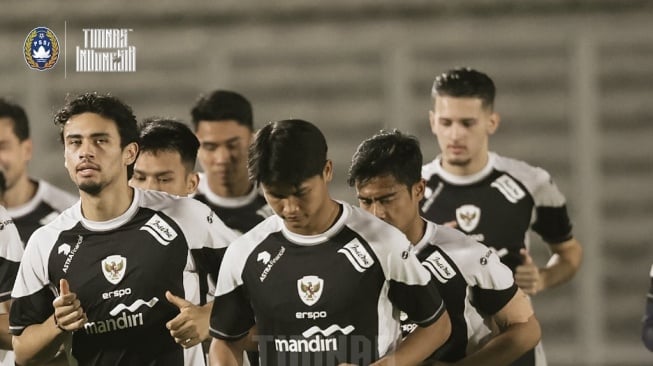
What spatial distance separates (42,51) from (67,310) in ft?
8.20

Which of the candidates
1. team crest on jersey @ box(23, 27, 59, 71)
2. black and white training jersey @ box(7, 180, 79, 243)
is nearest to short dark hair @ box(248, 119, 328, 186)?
team crest on jersey @ box(23, 27, 59, 71)

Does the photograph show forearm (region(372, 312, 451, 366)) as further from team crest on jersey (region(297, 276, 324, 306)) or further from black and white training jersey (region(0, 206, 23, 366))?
black and white training jersey (region(0, 206, 23, 366))

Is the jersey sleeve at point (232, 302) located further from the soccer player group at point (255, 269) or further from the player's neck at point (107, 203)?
the player's neck at point (107, 203)

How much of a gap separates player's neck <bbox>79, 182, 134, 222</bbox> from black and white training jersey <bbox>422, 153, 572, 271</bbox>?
178 centimetres

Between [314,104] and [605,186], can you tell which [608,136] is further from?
[314,104]

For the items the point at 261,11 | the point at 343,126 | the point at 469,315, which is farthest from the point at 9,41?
the point at 469,315

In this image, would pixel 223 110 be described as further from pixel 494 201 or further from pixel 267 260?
pixel 267 260

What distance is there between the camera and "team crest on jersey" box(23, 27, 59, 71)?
20.9ft

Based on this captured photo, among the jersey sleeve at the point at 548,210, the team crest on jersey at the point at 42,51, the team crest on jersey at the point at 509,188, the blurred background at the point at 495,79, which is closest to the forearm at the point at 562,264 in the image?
the jersey sleeve at the point at 548,210

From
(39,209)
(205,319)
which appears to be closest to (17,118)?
(39,209)

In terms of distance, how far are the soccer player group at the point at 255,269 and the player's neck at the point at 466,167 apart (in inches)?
26.9

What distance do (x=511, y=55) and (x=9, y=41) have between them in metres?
3.55

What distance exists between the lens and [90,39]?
6520 mm

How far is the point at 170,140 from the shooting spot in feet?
17.9
